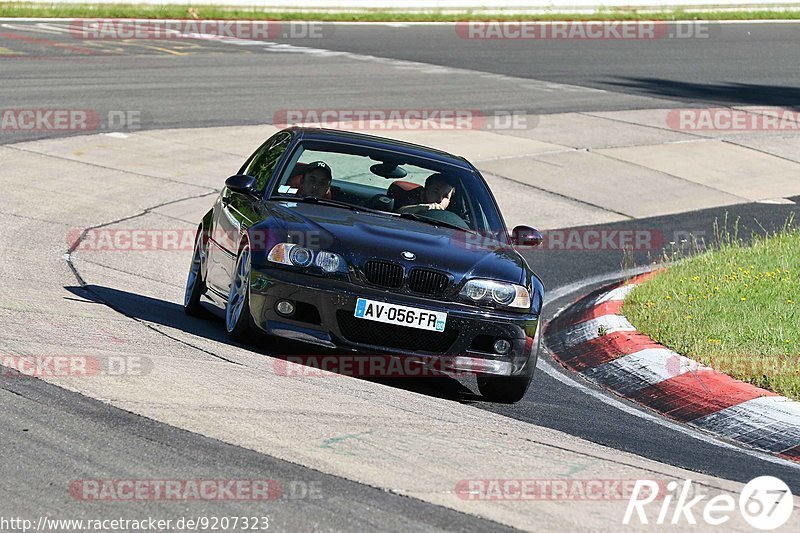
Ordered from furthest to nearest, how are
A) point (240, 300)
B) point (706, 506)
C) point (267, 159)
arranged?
point (267, 159), point (240, 300), point (706, 506)

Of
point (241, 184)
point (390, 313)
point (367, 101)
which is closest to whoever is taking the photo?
point (390, 313)

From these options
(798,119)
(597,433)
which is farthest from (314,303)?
(798,119)

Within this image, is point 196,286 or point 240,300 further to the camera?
point 196,286

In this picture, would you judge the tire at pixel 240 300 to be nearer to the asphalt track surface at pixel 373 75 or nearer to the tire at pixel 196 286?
the tire at pixel 196 286

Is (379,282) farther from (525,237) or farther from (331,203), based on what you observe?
(525,237)

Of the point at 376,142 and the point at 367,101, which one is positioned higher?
the point at 376,142

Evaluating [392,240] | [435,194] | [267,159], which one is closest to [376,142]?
[435,194]

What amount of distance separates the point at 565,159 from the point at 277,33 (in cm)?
1355

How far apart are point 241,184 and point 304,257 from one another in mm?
1250

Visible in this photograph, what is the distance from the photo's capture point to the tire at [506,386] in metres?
8.08

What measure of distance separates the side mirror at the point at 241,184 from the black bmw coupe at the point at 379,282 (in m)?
0.01

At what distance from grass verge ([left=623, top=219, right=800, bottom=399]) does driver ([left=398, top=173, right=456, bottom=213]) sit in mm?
1855

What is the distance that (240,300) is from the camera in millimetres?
8273

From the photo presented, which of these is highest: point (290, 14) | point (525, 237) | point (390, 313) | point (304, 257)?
point (304, 257)
